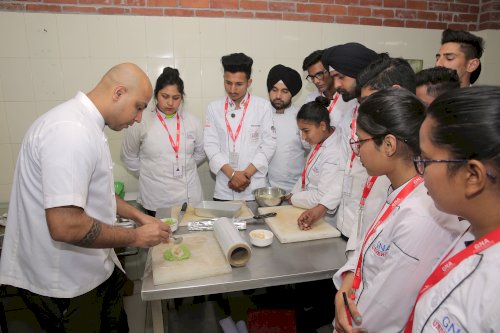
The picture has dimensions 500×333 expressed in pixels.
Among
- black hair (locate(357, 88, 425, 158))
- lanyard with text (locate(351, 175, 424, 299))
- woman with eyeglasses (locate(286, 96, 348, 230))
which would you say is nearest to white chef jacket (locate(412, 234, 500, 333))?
lanyard with text (locate(351, 175, 424, 299))

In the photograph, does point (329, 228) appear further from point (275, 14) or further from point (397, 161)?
point (275, 14)

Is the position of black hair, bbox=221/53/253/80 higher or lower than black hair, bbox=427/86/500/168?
higher

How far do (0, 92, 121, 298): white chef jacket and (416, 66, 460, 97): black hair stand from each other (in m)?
1.58

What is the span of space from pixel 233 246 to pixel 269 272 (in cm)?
19

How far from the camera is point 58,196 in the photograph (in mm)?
1121

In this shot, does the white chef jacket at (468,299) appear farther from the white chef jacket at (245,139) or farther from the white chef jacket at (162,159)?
the white chef jacket at (162,159)

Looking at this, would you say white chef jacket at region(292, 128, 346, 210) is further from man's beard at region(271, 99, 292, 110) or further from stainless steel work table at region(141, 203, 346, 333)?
man's beard at region(271, 99, 292, 110)

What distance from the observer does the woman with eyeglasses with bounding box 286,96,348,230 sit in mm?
1832

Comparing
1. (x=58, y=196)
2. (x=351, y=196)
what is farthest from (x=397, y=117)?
(x=58, y=196)

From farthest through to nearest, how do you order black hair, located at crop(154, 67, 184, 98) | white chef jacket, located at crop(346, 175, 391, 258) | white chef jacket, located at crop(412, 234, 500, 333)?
black hair, located at crop(154, 67, 184, 98) → white chef jacket, located at crop(346, 175, 391, 258) → white chef jacket, located at crop(412, 234, 500, 333)

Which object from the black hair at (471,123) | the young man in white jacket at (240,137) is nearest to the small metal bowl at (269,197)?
the young man in white jacket at (240,137)

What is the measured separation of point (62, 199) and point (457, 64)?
93.9 inches

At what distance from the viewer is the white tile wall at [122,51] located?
2.73m

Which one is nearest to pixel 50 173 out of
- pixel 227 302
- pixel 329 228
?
pixel 329 228
